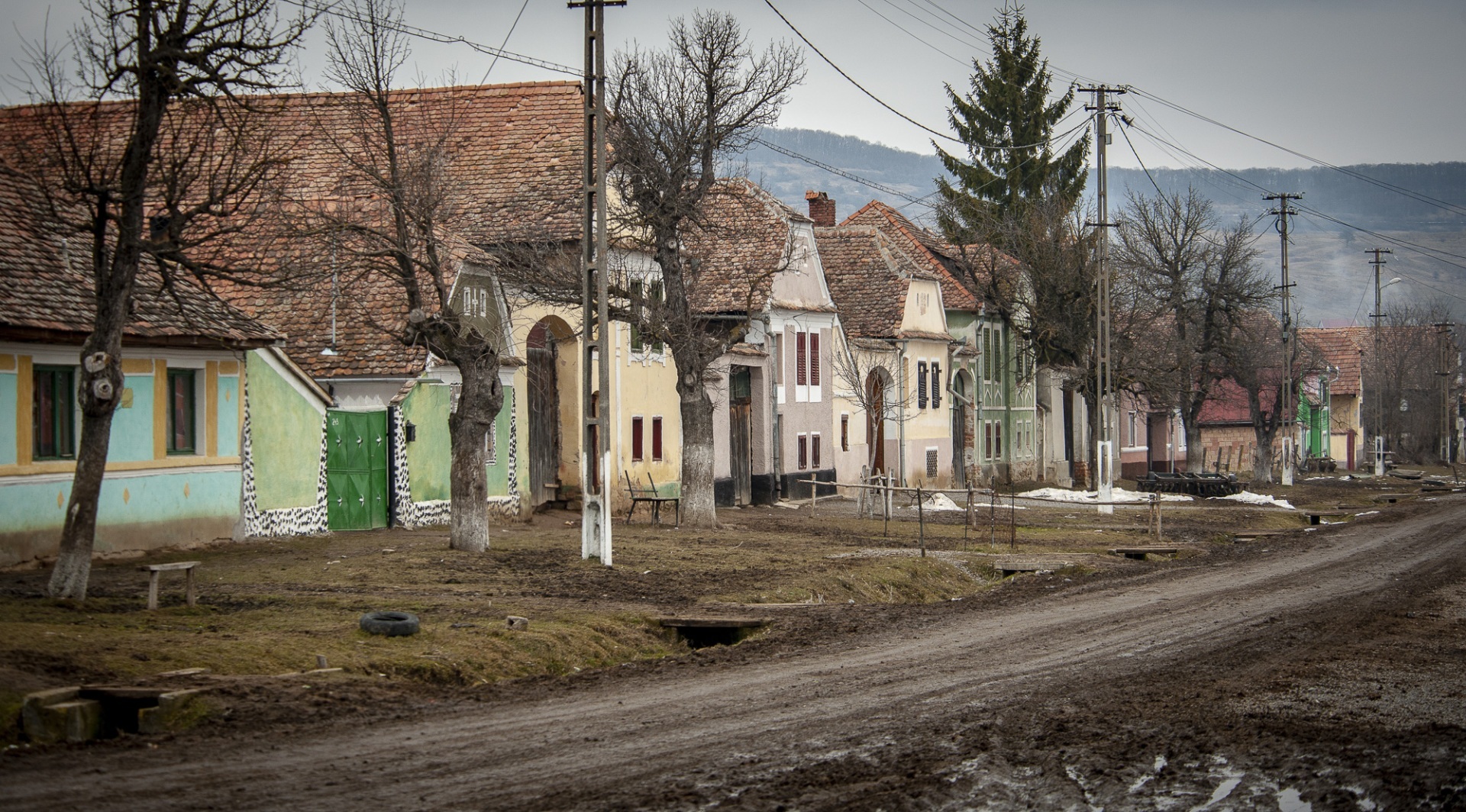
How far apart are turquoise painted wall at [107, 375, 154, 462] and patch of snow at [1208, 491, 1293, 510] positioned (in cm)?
3374

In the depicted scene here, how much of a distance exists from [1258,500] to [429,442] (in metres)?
28.6

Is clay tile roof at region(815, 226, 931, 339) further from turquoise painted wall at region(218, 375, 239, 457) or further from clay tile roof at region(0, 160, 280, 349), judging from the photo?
clay tile roof at region(0, 160, 280, 349)

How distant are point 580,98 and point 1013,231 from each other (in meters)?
25.8

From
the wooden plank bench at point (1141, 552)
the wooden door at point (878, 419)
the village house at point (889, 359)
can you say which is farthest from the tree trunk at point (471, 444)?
the wooden door at point (878, 419)

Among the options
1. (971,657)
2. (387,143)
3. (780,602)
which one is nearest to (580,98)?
(387,143)

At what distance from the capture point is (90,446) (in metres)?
15.2

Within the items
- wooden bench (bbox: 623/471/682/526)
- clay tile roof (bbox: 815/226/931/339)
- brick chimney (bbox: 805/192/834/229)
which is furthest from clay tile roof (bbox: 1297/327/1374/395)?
wooden bench (bbox: 623/471/682/526)

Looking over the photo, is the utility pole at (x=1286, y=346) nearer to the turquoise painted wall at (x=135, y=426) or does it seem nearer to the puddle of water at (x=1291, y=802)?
the turquoise painted wall at (x=135, y=426)

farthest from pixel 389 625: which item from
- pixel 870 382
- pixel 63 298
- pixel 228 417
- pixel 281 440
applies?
pixel 870 382

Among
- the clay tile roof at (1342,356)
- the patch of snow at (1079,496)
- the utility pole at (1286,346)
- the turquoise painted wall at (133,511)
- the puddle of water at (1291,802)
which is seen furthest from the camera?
the clay tile roof at (1342,356)

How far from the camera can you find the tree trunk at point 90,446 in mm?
15109

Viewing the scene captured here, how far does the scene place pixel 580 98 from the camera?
3541 cm

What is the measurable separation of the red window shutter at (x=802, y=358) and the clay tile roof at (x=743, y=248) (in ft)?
7.86

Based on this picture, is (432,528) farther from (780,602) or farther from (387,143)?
(780,602)
